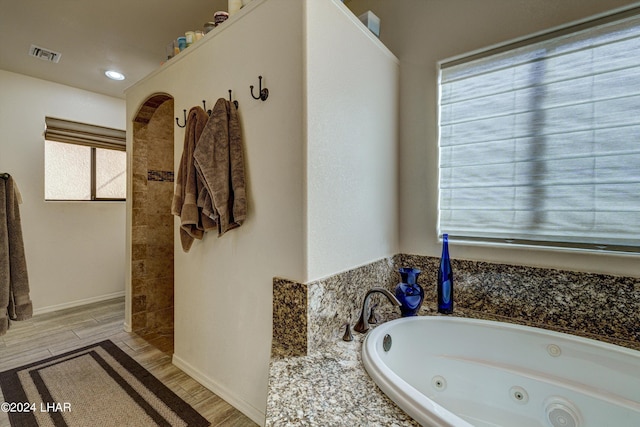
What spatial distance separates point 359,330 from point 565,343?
0.88m

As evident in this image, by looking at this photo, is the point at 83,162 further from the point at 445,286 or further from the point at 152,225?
the point at 445,286

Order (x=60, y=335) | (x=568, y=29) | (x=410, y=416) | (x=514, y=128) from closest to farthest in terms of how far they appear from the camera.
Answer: (x=410, y=416) → (x=568, y=29) → (x=514, y=128) → (x=60, y=335)

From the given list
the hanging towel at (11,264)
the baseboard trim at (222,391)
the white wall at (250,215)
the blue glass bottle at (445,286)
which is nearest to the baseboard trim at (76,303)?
the hanging towel at (11,264)

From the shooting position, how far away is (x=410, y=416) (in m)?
0.83

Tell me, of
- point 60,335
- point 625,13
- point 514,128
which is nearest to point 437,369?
point 514,128

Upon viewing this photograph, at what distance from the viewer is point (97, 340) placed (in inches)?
98.2

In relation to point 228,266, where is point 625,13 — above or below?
above

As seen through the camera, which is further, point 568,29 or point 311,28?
point 568,29

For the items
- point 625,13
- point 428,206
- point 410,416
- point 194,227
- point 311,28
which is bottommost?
point 410,416

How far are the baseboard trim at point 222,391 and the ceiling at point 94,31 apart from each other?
2482 millimetres

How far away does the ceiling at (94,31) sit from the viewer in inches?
80.7

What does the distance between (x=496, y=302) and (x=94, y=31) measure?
345 centimetres

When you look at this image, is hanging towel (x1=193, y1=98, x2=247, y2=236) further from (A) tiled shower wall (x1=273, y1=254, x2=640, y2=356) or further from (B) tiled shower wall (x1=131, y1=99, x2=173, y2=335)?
(B) tiled shower wall (x1=131, y1=99, x2=173, y2=335)

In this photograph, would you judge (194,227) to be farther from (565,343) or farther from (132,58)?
(132,58)
